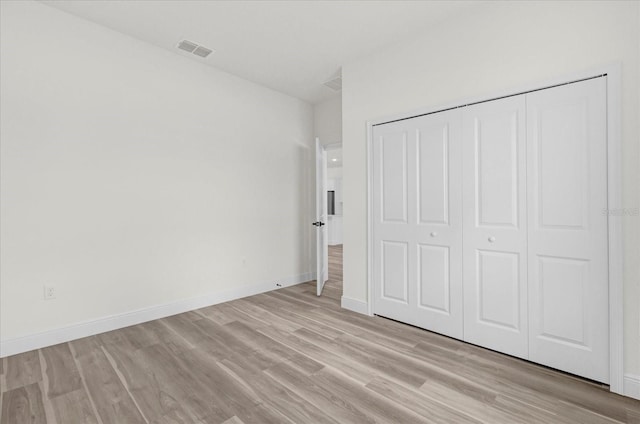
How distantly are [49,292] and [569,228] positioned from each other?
4303 mm

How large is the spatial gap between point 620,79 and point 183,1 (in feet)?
11.0

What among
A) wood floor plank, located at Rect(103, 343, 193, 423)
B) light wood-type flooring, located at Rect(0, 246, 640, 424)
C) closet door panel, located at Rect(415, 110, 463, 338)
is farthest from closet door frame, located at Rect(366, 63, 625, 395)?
wood floor plank, located at Rect(103, 343, 193, 423)

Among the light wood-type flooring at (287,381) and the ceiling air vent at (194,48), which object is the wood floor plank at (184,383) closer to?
the light wood-type flooring at (287,381)

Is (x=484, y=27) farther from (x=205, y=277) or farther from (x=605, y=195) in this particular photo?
(x=205, y=277)

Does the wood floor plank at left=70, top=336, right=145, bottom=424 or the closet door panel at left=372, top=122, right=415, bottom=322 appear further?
the closet door panel at left=372, top=122, right=415, bottom=322

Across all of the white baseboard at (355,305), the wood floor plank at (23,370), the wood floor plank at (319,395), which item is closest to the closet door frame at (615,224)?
the wood floor plank at (319,395)

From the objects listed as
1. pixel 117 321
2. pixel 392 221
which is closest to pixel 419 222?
pixel 392 221

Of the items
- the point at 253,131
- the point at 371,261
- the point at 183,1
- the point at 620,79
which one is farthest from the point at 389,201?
the point at 183,1

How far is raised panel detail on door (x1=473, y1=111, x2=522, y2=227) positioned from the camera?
2375 mm

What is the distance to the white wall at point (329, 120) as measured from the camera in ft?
15.4

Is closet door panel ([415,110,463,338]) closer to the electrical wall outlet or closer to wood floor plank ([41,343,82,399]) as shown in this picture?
wood floor plank ([41,343,82,399])

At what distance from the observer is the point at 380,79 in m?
3.26

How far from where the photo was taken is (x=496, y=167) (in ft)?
8.07

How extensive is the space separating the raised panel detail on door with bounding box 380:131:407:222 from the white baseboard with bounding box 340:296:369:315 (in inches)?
41.1
